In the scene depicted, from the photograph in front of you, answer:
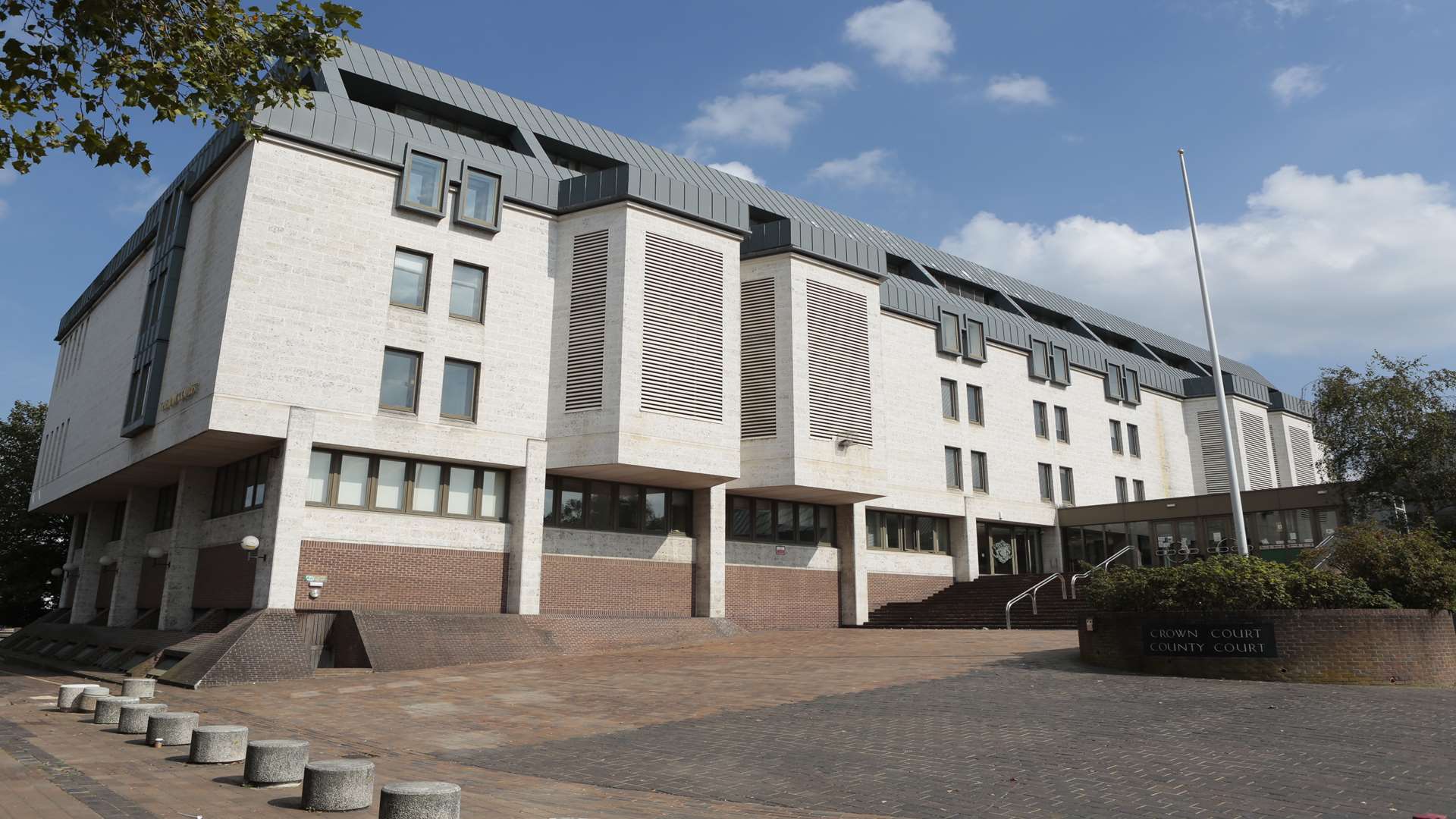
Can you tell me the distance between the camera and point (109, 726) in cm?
1271

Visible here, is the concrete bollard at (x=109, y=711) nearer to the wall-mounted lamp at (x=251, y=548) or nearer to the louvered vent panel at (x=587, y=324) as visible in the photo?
the wall-mounted lamp at (x=251, y=548)

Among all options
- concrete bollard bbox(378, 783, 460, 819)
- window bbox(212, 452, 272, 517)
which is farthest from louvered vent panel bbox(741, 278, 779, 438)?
concrete bollard bbox(378, 783, 460, 819)

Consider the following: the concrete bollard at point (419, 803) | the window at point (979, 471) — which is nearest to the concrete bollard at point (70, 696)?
the concrete bollard at point (419, 803)

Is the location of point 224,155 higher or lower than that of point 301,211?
higher

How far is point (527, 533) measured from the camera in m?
25.4

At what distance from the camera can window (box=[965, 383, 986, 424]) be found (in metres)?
38.2

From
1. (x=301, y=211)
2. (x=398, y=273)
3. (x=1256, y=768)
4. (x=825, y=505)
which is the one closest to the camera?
(x=1256, y=768)

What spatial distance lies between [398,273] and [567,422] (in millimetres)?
5829

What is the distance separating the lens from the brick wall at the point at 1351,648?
50.3 ft

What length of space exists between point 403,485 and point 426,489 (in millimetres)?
607

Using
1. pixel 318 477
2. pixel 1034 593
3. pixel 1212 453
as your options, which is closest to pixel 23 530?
pixel 318 477

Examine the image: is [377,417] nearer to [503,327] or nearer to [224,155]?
[503,327]

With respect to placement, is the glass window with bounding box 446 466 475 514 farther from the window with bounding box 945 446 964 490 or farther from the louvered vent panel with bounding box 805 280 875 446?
the window with bounding box 945 446 964 490

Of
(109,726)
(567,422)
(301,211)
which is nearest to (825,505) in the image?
(567,422)
